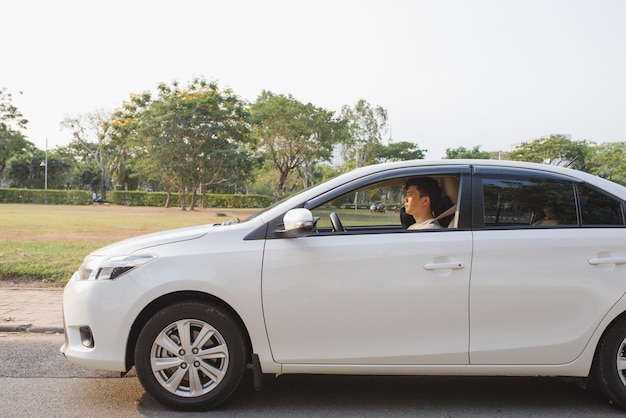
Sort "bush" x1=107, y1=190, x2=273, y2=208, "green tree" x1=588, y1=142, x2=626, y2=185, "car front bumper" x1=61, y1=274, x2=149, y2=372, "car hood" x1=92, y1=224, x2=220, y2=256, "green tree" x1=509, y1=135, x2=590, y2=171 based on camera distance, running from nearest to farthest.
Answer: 1. "car front bumper" x1=61, y1=274, x2=149, y2=372
2. "car hood" x1=92, y1=224, x2=220, y2=256
3. "bush" x1=107, y1=190, x2=273, y2=208
4. "green tree" x1=509, y1=135, x2=590, y2=171
5. "green tree" x1=588, y1=142, x2=626, y2=185

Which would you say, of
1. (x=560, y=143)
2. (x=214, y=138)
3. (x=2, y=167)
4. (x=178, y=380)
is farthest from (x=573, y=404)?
(x=2, y=167)

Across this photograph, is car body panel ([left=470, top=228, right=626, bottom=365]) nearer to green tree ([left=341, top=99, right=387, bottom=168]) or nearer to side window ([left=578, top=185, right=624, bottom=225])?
side window ([left=578, top=185, right=624, bottom=225])

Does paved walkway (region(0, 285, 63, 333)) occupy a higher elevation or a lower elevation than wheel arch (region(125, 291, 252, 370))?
lower

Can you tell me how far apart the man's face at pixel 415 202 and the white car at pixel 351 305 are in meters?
0.47

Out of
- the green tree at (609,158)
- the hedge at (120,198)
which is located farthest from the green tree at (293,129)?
the green tree at (609,158)

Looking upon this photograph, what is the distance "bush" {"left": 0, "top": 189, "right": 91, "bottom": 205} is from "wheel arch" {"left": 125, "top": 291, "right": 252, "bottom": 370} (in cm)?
5684

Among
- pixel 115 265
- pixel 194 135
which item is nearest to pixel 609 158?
pixel 194 135

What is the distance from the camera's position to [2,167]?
65.9m

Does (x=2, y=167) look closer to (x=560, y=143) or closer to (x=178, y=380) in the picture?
(x=560, y=143)

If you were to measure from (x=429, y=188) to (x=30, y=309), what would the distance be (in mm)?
5270

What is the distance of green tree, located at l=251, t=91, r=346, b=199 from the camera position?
44.4 meters

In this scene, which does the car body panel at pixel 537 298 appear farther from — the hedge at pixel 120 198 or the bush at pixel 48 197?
the bush at pixel 48 197

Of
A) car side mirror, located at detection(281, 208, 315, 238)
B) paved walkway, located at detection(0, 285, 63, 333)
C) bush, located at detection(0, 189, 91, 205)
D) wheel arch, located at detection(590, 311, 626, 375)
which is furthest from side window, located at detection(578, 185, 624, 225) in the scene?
bush, located at detection(0, 189, 91, 205)

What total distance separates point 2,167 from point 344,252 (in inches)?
2838
